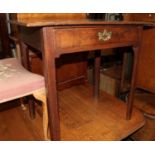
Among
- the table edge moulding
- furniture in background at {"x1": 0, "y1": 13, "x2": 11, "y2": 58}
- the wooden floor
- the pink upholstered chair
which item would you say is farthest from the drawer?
furniture in background at {"x1": 0, "y1": 13, "x2": 11, "y2": 58}

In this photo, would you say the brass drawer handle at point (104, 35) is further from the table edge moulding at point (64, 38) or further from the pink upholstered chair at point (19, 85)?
the pink upholstered chair at point (19, 85)

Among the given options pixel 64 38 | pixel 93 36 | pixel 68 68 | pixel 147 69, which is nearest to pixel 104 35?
pixel 93 36

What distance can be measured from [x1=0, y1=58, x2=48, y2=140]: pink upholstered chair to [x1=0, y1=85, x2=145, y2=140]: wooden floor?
0.30 meters

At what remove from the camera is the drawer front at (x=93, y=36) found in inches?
32.7

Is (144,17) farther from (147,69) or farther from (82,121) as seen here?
(82,121)

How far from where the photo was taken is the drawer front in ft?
2.73

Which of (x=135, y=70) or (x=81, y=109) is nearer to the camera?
(x=135, y=70)

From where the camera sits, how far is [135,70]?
1.23 metres

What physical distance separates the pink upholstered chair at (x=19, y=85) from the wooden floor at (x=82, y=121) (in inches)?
11.8

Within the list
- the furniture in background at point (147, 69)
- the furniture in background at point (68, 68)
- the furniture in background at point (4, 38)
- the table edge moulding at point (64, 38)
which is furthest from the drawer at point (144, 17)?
the furniture in background at point (4, 38)

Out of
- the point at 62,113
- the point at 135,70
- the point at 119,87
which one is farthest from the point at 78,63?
the point at 135,70

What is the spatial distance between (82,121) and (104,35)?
700mm
